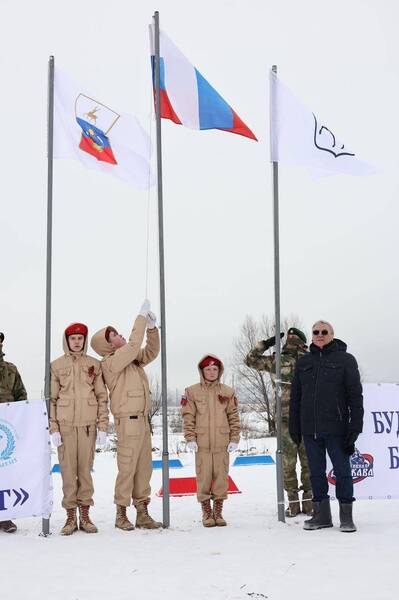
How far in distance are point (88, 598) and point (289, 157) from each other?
497cm

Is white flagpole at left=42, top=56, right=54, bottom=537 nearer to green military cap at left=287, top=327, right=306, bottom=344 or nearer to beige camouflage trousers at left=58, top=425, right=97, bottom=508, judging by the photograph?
beige camouflage trousers at left=58, top=425, right=97, bottom=508

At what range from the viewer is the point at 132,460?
631cm

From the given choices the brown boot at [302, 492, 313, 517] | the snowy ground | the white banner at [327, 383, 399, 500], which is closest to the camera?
the snowy ground

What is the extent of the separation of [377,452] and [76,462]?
3198mm

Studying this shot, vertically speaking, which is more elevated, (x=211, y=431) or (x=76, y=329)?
(x=76, y=329)

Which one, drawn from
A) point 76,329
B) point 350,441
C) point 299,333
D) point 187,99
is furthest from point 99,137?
point 350,441

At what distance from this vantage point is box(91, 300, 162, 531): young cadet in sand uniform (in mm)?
6312

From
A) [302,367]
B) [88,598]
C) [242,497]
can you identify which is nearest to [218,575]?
[88,598]

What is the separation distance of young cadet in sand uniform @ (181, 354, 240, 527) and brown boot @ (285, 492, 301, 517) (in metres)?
0.83

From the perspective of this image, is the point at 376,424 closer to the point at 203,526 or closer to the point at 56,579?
the point at 203,526

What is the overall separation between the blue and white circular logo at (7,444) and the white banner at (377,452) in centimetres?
329

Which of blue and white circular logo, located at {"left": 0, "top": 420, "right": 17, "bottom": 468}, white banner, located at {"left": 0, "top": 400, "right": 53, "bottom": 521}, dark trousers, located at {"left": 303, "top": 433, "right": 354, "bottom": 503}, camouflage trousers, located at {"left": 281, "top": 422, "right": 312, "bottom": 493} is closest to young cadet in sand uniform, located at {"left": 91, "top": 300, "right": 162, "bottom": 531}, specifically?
white banner, located at {"left": 0, "top": 400, "right": 53, "bottom": 521}

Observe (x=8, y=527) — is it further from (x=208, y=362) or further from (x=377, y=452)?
(x=377, y=452)

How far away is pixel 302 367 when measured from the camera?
6383 millimetres
